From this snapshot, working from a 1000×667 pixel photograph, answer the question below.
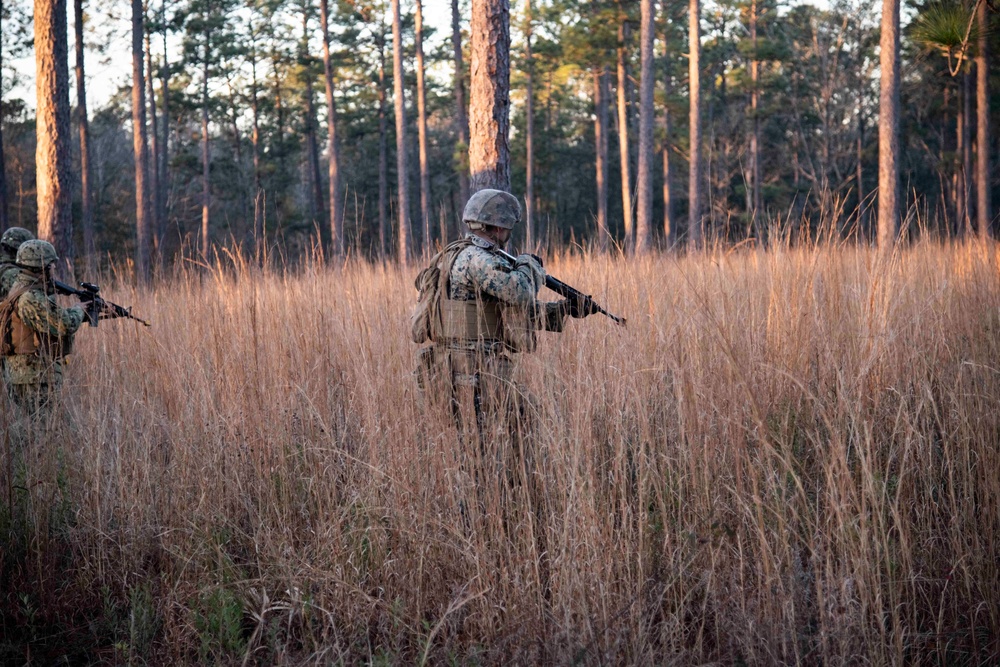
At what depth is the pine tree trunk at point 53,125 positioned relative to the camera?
8.56m

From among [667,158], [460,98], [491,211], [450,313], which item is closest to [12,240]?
[450,313]

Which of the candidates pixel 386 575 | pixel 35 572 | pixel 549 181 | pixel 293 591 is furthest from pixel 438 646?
pixel 549 181

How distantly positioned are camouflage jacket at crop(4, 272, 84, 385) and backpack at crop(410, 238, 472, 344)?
2412mm

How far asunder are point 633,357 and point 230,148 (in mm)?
30142

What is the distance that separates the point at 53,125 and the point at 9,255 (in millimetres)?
4020

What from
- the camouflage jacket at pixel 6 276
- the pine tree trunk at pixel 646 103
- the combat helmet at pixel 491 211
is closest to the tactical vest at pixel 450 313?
the combat helmet at pixel 491 211

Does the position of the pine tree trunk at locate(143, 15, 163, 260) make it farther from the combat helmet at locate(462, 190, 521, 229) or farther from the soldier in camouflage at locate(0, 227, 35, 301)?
the combat helmet at locate(462, 190, 521, 229)

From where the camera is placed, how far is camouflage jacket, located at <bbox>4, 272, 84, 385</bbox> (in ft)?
15.2

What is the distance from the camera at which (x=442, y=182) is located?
36156 millimetres

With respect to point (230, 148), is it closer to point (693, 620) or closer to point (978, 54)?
point (978, 54)

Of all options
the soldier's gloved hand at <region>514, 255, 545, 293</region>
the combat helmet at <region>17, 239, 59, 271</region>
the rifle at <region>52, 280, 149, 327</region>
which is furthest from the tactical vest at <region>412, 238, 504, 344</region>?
the combat helmet at <region>17, 239, 59, 271</region>

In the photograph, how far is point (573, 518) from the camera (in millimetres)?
2506

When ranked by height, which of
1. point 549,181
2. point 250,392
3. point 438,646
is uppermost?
point 549,181

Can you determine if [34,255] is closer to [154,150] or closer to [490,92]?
[490,92]
